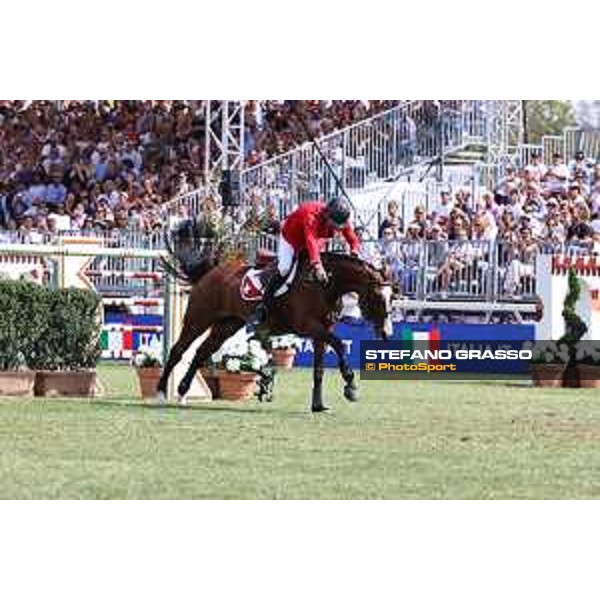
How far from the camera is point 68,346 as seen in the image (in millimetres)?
19016

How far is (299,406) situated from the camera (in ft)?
60.0

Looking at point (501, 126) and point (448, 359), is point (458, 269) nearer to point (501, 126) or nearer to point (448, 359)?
point (448, 359)

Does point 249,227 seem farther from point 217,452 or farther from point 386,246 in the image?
point 217,452

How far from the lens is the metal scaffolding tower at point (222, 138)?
3281cm

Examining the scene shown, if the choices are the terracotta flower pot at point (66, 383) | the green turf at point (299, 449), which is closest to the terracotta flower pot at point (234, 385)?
the green turf at point (299, 449)

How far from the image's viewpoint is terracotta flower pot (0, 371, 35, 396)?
728 inches

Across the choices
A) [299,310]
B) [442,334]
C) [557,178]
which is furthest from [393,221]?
[299,310]

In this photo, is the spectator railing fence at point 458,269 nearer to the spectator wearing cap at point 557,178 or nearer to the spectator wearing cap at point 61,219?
the spectator wearing cap at point 557,178

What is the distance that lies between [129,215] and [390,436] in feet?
64.7

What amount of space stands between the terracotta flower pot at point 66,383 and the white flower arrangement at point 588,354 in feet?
26.7

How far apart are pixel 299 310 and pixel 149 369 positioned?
2.37 m

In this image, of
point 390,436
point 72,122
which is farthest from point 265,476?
point 72,122

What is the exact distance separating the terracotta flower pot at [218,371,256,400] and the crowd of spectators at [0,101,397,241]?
14.4 metres

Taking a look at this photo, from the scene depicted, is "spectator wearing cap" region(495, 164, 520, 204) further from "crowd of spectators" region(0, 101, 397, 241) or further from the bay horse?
the bay horse
